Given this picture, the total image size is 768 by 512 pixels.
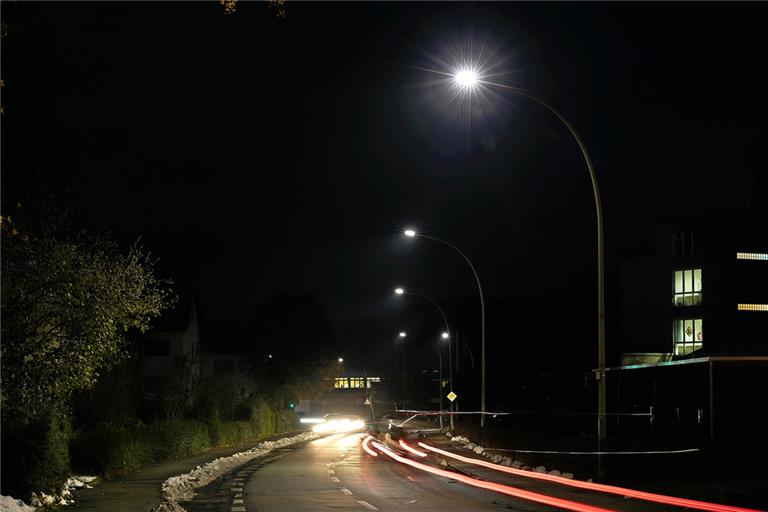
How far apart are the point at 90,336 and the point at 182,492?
175 inches

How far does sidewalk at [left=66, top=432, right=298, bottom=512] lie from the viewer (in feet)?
54.2

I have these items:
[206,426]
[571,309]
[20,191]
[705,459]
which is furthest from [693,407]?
[571,309]

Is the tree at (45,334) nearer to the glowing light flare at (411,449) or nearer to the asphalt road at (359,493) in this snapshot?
the asphalt road at (359,493)

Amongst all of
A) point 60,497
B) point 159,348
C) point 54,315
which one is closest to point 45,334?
point 54,315

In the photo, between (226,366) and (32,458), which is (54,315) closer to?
(32,458)

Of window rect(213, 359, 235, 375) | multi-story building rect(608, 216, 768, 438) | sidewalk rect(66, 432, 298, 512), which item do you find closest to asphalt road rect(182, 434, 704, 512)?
sidewalk rect(66, 432, 298, 512)

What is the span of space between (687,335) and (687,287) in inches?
138

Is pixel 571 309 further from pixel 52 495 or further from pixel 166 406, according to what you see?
pixel 52 495

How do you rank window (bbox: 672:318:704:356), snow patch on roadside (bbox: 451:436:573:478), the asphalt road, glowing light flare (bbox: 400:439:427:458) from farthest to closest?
window (bbox: 672:318:704:356) < glowing light flare (bbox: 400:439:427:458) < snow patch on roadside (bbox: 451:436:573:478) < the asphalt road

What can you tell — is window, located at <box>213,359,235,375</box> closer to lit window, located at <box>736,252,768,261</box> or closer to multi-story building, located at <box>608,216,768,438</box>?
multi-story building, located at <box>608,216,768,438</box>

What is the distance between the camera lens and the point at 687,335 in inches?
2753

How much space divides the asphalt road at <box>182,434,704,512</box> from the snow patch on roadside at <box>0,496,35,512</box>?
2.82 metres

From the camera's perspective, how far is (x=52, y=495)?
17.1m

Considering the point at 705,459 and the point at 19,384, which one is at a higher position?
the point at 19,384
